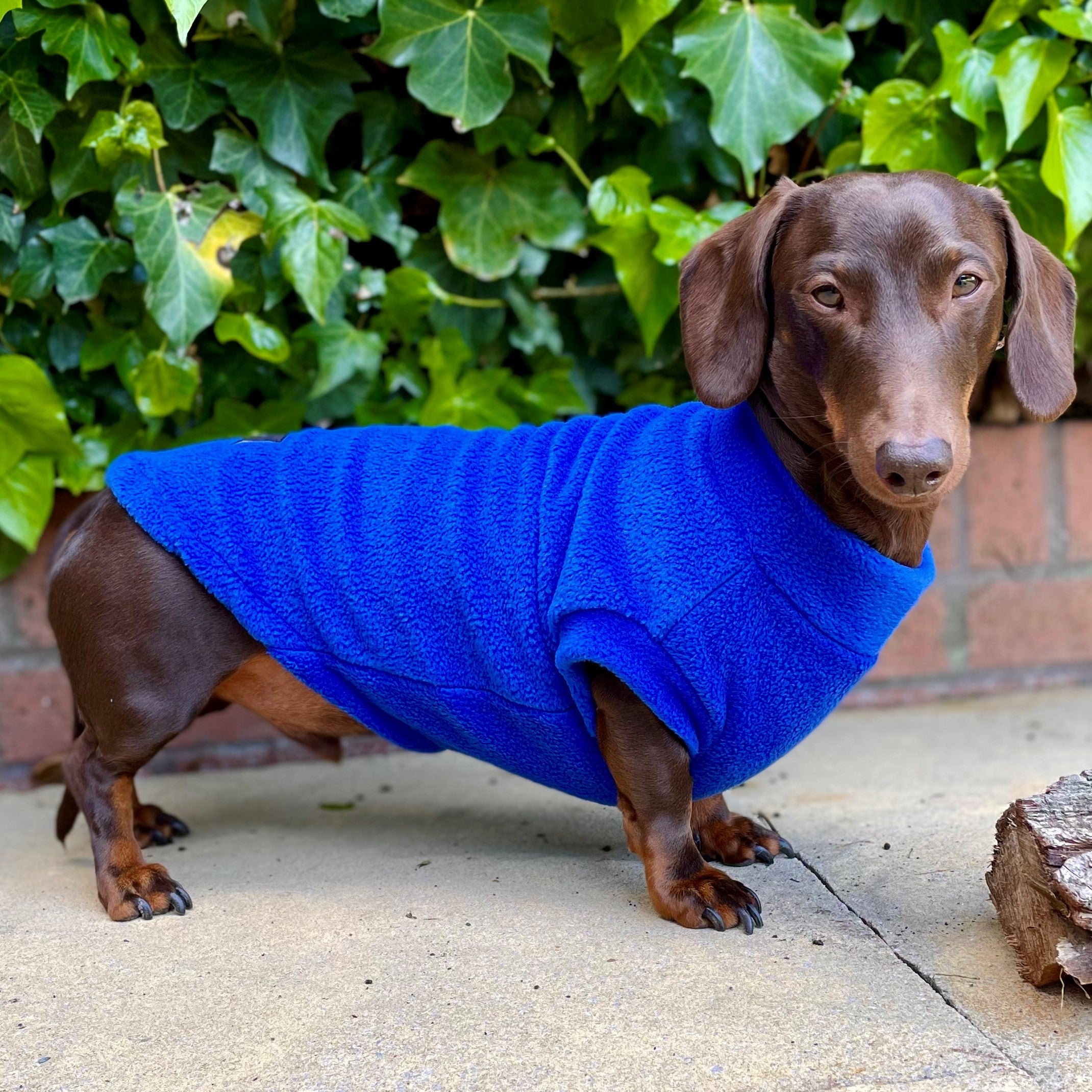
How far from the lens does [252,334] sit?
2904 millimetres

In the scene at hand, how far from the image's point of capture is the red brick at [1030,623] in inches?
145

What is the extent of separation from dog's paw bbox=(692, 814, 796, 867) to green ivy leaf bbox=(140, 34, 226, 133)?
192 centimetres

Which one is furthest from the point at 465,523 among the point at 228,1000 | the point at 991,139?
the point at 991,139

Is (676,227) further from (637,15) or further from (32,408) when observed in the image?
(32,408)

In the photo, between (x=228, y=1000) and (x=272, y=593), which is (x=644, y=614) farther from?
(x=228, y=1000)

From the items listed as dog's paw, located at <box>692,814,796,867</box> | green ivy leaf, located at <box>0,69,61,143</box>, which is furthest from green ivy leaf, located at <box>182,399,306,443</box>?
dog's paw, located at <box>692,814,796,867</box>

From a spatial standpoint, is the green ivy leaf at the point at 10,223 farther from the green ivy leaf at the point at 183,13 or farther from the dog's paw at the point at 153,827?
the dog's paw at the point at 153,827

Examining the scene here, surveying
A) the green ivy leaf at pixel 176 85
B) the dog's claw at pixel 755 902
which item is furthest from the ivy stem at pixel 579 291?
the dog's claw at pixel 755 902

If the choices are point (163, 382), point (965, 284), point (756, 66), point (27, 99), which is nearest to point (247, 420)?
point (163, 382)

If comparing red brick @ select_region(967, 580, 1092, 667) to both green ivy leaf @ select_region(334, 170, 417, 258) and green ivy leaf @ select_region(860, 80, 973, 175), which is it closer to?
green ivy leaf @ select_region(860, 80, 973, 175)

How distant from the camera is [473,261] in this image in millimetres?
3055

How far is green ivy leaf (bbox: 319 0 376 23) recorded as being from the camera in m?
2.72

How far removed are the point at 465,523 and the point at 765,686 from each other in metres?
0.60

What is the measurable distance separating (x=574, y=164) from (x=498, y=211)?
216 mm
